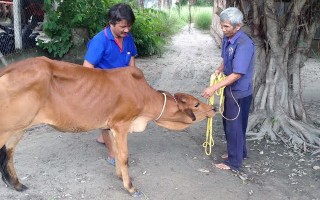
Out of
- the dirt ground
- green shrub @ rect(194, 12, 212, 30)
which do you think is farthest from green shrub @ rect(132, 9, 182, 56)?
green shrub @ rect(194, 12, 212, 30)

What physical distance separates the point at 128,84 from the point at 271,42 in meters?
2.61

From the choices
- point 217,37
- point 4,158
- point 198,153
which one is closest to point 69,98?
point 4,158

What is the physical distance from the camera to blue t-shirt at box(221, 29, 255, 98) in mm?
4016

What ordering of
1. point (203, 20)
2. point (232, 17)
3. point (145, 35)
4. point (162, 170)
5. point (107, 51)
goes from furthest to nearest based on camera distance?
1. point (203, 20)
2. point (145, 35)
3. point (162, 170)
4. point (107, 51)
5. point (232, 17)

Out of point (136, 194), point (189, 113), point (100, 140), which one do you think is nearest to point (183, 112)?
point (189, 113)

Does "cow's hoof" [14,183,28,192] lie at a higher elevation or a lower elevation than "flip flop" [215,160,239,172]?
higher

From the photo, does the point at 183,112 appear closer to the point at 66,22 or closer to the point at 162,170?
the point at 162,170

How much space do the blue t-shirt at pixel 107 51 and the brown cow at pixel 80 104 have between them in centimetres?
44

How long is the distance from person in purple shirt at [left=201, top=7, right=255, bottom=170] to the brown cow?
0.34 m

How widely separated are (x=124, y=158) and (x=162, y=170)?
741 millimetres

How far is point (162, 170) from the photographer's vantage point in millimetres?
4402

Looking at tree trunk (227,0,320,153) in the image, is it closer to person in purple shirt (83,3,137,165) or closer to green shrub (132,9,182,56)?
person in purple shirt (83,3,137,165)

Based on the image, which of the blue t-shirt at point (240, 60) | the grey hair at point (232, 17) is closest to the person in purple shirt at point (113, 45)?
the grey hair at point (232, 17)

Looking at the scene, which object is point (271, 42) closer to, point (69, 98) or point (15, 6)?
point (69, 98)
